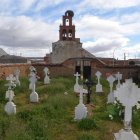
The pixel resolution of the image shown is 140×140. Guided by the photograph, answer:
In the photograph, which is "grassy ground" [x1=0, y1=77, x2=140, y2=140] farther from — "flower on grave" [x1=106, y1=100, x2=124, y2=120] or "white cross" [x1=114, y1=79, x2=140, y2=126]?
"white cross" [x1=114, y1=79, x2=140, y2=126]

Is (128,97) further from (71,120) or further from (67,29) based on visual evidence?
(67,29)

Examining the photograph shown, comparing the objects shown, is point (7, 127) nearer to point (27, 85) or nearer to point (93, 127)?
point (93, 127)

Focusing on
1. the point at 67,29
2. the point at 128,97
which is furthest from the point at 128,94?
the point at 67,29

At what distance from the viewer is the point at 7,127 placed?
28.6 feet

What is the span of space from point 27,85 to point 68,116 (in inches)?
295

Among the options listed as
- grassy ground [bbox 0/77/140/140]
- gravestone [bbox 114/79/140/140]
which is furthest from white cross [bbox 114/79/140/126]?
grassy ground [bbox 0/77/140/140]

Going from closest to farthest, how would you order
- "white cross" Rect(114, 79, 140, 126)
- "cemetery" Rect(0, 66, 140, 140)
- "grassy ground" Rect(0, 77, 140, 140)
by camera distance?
"white cross" Rect(114, 79, 140, 126) → "cemetery" Rect(0, 66, 140, 140) → "grassy ground" Rect(0, 77, 140, 140)

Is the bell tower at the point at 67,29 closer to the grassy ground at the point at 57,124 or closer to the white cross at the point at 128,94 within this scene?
the grassy ground at the point at 57,124

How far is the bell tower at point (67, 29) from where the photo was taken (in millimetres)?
34750

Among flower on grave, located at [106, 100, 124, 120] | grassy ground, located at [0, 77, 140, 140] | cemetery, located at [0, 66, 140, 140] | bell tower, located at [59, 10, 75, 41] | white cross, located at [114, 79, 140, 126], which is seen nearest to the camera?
white cross, located at [114, 79, 140, 126]

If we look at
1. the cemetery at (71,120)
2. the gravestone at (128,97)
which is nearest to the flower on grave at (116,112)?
the cemetery at (71,120)

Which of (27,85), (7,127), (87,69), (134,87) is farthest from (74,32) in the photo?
(134,87)

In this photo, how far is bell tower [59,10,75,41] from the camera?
34750 millimetres

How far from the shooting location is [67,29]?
1380 inches
